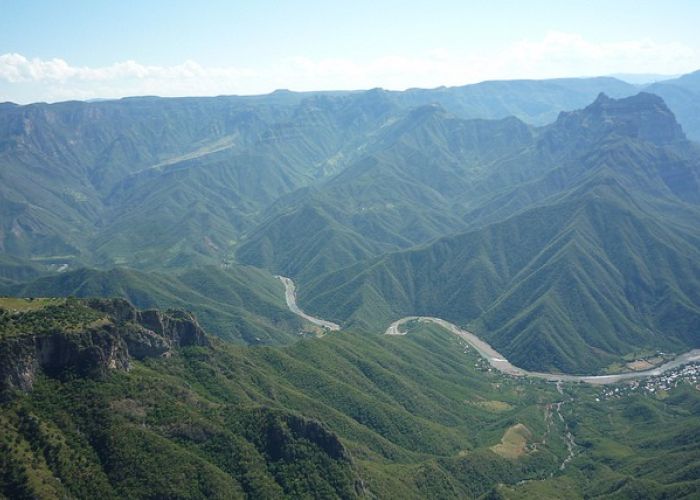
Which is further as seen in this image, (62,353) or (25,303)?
(25,303)

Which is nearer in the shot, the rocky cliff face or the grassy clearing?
the rocky cliff face

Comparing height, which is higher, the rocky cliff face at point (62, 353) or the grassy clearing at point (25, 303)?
the grassy clearing at point (25, 303)

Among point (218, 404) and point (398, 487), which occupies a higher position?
point (218, 404)

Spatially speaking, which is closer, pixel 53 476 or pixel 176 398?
pixel 53 476

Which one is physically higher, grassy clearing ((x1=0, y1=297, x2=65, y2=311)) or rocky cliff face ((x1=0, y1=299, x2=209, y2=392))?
grassy clearing ((x1=0, y1=297, x2=65, y2=311))

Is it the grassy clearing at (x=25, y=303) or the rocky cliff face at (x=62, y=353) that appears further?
the grassy clearing at (x=25, y=303)

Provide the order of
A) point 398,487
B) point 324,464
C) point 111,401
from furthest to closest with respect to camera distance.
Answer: point 398,487 → point 324,464 → point 111,401

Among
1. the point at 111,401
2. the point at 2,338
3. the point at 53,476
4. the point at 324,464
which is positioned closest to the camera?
the point at 53,476

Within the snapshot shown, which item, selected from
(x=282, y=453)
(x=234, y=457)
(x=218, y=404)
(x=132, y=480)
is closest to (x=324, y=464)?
(x=282, y=453)

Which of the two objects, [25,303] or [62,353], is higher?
[25,303]

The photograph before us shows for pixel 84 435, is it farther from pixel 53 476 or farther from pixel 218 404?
pixel 218 404

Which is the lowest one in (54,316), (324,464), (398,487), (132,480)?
(398,487)
